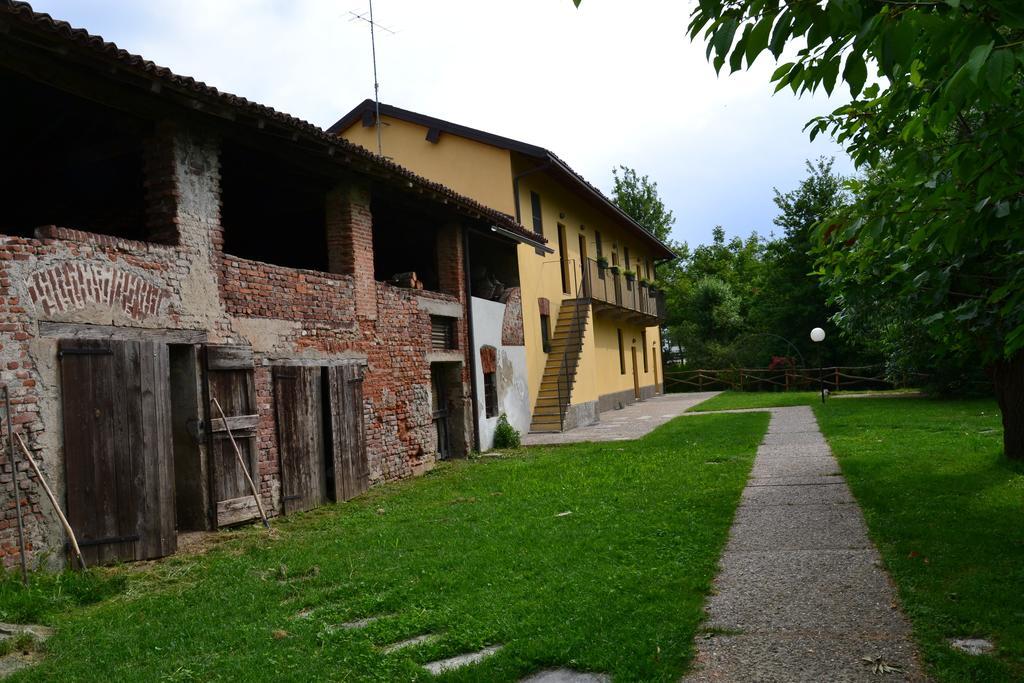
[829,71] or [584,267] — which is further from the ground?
[584,267]

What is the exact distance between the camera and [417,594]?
16.7 ft

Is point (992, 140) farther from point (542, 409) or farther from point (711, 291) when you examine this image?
point (711, 291)

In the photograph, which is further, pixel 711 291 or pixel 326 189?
pixel 711 291

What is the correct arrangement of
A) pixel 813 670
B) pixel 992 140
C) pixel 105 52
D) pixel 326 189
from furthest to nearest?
pixel 326 189 < pixel 105 52 < pixel 813 670 < pixel 992 140

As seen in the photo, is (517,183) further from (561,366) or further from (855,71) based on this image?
(855,71)

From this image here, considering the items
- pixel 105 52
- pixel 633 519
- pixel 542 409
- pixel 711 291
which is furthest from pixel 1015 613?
pixel 711 291

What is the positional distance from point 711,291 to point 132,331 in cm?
3642

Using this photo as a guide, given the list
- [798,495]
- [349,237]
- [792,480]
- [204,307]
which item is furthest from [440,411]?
[798,495]

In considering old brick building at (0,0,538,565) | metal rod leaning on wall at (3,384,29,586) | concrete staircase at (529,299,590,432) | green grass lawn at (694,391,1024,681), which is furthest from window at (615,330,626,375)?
metal rod leaning on wall at (3,384,29,586)

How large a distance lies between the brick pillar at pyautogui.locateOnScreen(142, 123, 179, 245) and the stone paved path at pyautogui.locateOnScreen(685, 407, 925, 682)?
19.6 ft

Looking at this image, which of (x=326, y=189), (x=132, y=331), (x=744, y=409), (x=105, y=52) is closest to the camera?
(x=105, y=52)

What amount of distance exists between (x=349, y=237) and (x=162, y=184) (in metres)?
3.16

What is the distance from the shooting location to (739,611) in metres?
4.41

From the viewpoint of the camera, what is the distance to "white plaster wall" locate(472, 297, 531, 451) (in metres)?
14.6
